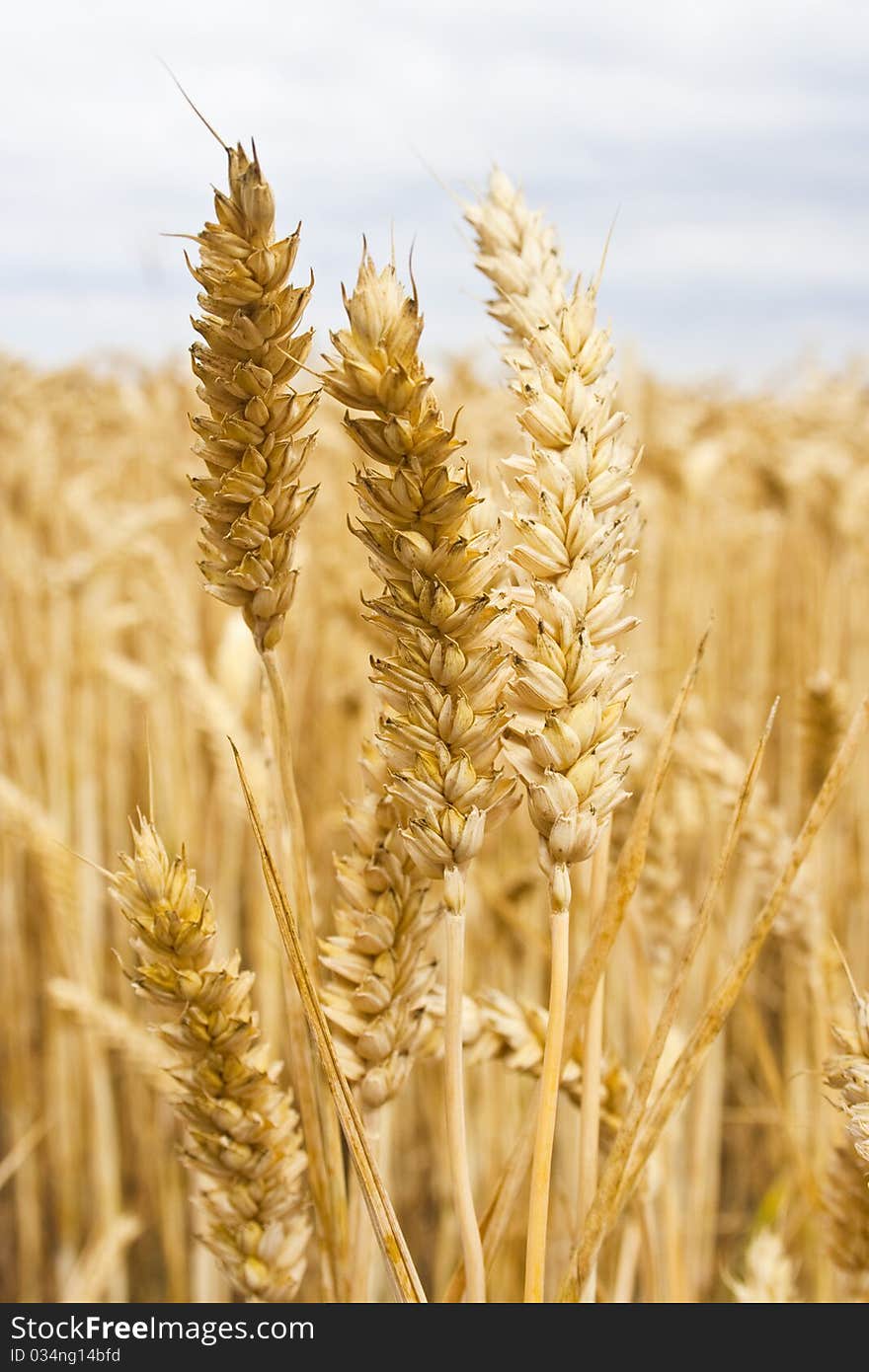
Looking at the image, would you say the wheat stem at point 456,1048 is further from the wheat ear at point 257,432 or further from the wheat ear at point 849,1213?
the wheat ear at point 849,1213

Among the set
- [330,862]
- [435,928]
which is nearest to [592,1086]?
[435,928]

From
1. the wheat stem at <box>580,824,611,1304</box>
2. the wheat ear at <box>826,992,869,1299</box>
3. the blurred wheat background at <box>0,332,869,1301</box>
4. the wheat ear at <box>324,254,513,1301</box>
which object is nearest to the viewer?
the wheat ear at <box>324,254,513,1301</box>

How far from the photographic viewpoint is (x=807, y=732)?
0.92m

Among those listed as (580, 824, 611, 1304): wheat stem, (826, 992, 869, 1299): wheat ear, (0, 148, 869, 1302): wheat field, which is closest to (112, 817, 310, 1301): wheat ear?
(0, 148, 869, 1302): wheat field

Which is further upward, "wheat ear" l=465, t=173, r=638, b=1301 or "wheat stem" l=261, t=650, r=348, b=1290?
"wheat ear" l=465, t=173, r=638, b=1301

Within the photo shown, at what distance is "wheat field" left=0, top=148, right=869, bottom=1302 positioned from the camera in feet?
1.10

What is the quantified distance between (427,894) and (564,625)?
0.39 ft

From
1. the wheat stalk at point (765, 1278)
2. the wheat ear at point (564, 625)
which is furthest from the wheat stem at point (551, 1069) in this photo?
the wheat stalk at point (765, 1278)

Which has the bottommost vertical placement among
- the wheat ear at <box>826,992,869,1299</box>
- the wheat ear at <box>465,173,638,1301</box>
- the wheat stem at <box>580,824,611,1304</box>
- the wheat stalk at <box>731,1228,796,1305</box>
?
the wheat stalk at <box>731,1228,796,1305</box>

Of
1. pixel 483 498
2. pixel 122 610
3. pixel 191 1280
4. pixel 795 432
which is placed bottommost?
pixel 191 1280

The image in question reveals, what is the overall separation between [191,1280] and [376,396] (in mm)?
1346

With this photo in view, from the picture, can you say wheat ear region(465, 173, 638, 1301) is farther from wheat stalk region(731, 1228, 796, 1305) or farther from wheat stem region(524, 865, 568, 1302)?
wheat stalk region(731, 1228, 796, 1305)
